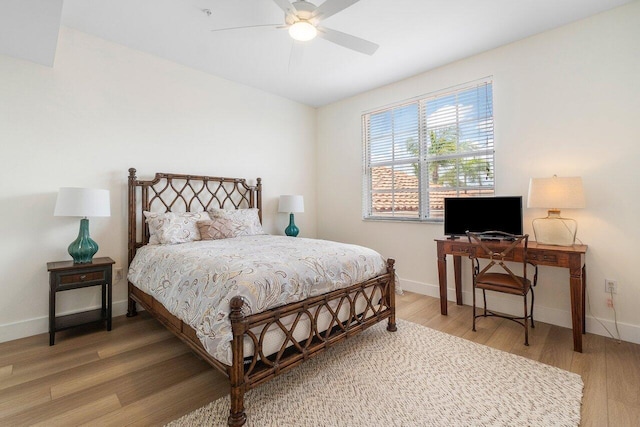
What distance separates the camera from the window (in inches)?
129

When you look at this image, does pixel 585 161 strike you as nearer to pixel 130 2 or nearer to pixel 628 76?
pixel 628 76

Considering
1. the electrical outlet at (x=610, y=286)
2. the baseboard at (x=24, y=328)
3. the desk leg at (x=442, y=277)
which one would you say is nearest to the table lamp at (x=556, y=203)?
the electrical outlet at (x=610, y=286)

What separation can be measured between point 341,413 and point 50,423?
1.54 metres

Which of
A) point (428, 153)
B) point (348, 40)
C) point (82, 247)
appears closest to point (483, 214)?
point (428, 153)

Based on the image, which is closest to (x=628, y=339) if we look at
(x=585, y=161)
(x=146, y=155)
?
(x=585, y=161)

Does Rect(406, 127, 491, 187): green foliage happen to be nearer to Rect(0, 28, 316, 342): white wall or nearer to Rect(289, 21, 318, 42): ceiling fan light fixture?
Rect(289, 21, 318, 42): ceiling fan light fixture

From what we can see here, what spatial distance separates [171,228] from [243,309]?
179cm

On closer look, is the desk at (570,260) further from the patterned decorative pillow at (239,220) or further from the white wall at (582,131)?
the patterned decorative pillow at (239,220)

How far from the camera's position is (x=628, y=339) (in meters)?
2.43

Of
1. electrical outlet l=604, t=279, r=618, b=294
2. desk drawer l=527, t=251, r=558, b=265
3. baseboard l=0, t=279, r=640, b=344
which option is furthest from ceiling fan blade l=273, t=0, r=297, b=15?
electrical outlet l=604, t=279, r=618, b=294

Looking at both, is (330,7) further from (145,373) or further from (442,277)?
(145,373)

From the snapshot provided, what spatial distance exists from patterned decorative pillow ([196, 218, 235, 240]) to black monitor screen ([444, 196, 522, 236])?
7.83ft

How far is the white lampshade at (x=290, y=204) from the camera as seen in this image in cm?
415

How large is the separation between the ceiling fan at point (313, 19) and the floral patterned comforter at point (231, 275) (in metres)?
1.74
